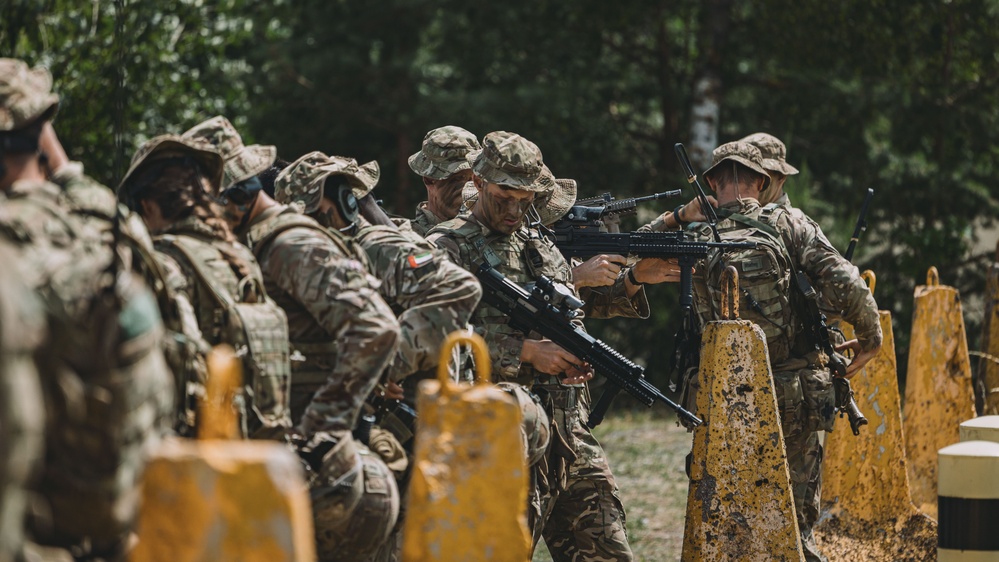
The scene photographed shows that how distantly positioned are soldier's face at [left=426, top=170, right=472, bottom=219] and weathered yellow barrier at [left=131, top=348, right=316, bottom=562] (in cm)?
415

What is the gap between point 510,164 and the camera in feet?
20.2

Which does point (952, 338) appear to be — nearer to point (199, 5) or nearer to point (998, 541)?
point (998, 541)

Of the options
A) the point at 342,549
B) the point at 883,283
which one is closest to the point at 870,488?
the point at 342,549

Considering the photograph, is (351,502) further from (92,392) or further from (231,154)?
(92,392)

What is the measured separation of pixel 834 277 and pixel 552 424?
6.12 ft

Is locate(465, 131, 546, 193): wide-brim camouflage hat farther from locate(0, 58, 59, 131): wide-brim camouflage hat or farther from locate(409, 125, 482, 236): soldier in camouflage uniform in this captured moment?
locate(0, 58, 59, 131): wide-brim camouflage hat

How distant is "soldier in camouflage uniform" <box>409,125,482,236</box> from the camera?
23.1 feet

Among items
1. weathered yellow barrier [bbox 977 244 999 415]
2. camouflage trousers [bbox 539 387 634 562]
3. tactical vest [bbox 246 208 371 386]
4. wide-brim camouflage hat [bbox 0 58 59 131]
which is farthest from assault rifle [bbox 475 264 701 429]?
weathered yellow barrier [bbox 977 244 999 415]

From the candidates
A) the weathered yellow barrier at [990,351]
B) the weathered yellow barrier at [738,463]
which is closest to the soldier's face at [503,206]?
the weathered yellow barrier at [738,463]

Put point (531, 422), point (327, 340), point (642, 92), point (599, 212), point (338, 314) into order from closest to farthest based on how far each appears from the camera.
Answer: point (338, 314), point (327, 340), point (531, 422), point (599, 212), point (642, 92)

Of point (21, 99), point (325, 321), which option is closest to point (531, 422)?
point (325, 321)

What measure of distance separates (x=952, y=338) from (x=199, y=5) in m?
8.34

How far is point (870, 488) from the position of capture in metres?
8.24

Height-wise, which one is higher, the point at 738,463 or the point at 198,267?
the point at 198,267
